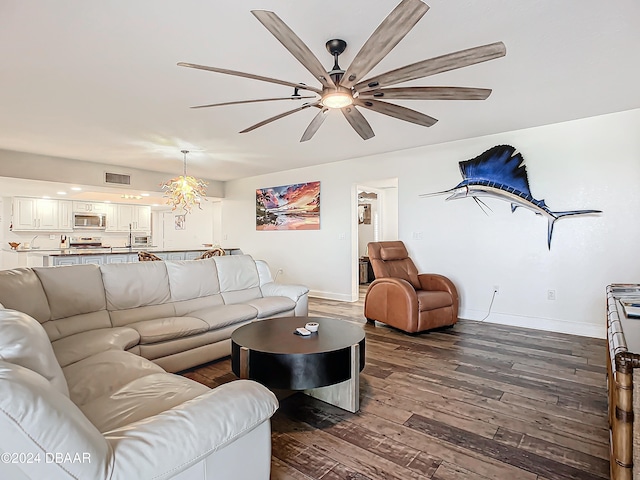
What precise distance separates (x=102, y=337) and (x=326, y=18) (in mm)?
2580

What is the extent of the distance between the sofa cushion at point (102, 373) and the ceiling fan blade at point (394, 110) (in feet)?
6.97

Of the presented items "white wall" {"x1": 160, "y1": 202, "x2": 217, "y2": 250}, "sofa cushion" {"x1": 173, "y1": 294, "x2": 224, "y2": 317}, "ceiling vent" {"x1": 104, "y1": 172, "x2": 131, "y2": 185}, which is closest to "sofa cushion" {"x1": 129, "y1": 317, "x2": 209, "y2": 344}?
"sofa cushion" {"x1": 173, "y1": 294, "x2": 224, "y2": 317}

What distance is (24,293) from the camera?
236 cm

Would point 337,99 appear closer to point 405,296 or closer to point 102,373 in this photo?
point 102,373

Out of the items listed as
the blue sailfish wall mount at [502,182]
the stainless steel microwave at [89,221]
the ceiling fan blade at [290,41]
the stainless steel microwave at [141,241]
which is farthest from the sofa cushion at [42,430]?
the stainless steel microwave at [141,241]

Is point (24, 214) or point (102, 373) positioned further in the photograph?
point (24, 214)

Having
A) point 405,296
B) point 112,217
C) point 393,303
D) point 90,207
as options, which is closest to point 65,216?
point 90,207

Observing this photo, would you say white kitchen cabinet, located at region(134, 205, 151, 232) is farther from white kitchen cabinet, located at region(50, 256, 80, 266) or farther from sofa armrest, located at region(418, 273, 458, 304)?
sofa armrest, located at region(418, 273, 458, 304)

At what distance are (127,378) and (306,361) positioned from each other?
38.4 inches

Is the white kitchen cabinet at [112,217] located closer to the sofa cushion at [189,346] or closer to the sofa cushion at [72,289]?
the sofa cushion at [72,289]

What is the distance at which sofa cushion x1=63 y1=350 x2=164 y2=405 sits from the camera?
1.63 m

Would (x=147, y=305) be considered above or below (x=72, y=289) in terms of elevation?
below

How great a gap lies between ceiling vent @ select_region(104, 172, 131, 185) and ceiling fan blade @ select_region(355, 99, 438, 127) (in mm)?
5613

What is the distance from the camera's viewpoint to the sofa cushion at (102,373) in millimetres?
1626
